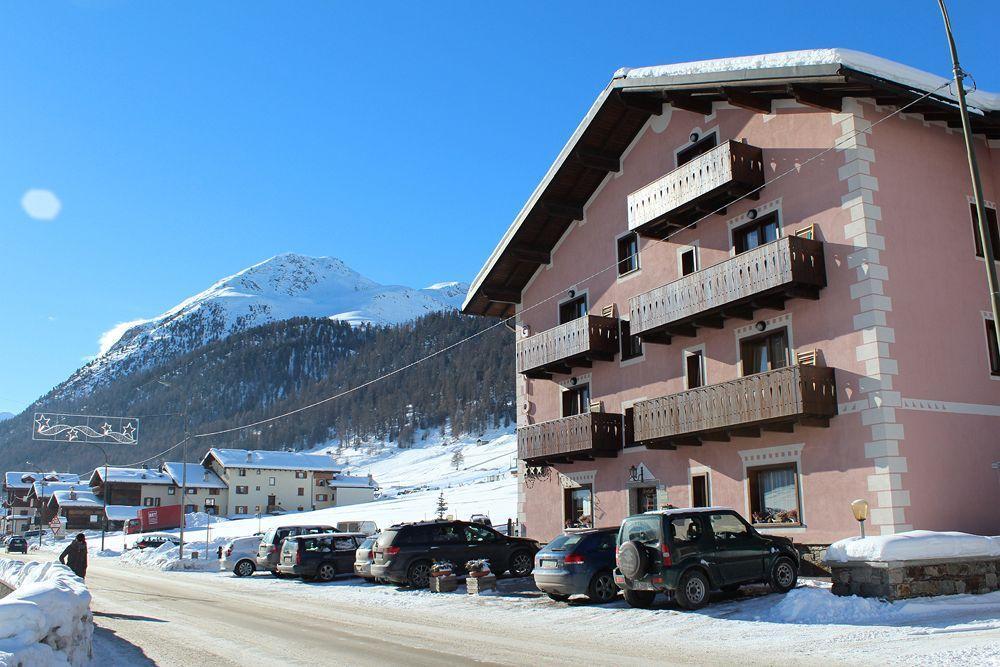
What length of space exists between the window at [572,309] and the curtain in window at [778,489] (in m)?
10.1

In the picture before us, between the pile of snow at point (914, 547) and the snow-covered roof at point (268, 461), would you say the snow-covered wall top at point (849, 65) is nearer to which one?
the pile of snow at point (914, 547)

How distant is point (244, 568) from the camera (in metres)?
34.2

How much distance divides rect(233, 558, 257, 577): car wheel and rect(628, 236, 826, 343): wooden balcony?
18.9 m

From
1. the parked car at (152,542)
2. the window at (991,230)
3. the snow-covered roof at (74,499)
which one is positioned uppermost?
the window at (991,230)

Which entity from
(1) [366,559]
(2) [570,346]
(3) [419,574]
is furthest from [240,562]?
(2) [570,346]

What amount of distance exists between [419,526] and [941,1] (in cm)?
1784

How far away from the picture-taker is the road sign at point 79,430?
167 ft

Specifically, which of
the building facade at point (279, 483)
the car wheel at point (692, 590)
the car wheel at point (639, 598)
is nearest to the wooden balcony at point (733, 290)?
the car wheel at point (692, 590)

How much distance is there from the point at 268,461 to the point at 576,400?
82.8 meters

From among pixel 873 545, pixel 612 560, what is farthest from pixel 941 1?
pixel 612 560

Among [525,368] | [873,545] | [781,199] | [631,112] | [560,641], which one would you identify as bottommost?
[560,641]

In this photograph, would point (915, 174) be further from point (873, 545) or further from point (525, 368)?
point (525, 368)

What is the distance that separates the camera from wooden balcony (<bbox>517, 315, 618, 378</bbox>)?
2788cm

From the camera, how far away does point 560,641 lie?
530 inches
